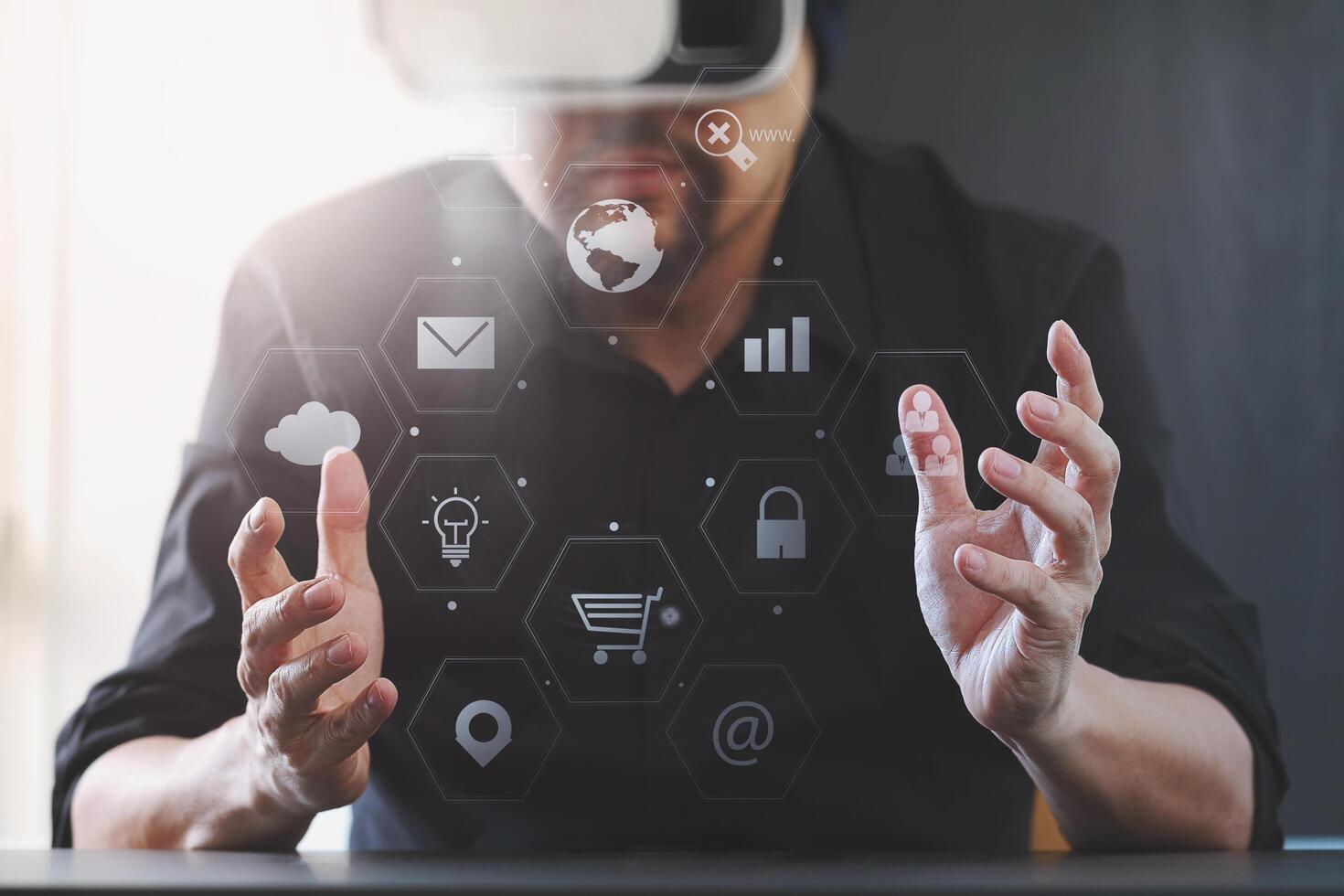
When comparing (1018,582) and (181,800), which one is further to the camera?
(181,800)

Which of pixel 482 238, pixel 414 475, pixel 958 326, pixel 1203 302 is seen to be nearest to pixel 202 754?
pixel 414 475

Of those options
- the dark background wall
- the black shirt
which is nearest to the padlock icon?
the black shirt

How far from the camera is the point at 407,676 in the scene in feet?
2.08

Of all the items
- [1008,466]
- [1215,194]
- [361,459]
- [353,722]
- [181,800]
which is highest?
[1215,194]

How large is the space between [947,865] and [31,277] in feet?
2.20

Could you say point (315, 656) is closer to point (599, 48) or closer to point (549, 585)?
point (549, 585)

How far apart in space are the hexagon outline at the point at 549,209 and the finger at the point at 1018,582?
23 centimetres

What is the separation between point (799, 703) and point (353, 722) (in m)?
0.27

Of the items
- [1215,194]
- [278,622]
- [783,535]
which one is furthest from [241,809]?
[1215,194]

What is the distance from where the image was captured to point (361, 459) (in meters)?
0.63

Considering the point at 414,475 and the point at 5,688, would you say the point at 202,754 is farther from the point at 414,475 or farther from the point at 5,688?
the point at 414,475

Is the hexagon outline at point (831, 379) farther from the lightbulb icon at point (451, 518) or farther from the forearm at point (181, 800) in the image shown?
the forearm at point (181, 800)

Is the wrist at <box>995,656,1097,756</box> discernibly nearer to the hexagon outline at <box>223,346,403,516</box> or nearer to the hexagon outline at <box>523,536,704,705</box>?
the hexagon outline at <box>523,536,704,705</box>

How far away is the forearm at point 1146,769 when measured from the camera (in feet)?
2.06
